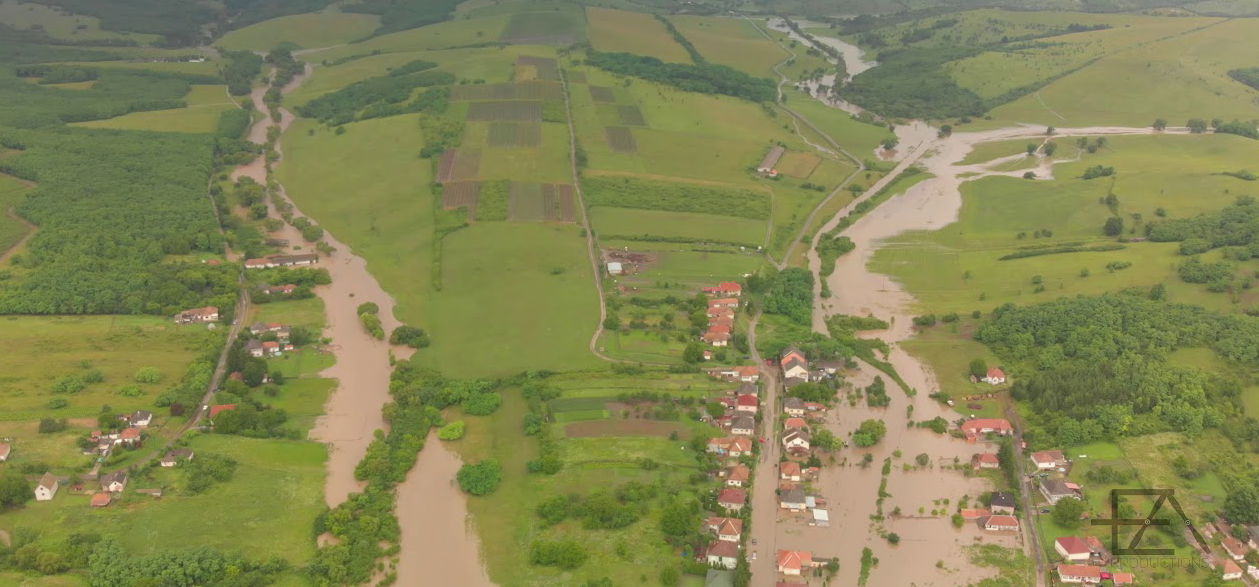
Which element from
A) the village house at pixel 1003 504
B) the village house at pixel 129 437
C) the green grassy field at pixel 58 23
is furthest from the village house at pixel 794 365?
the green grassy field at pixel 58 23

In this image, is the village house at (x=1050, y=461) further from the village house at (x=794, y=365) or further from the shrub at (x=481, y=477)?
the shrub at (x=481, y=477)

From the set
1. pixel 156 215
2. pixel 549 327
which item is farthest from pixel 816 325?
pixel 156 215

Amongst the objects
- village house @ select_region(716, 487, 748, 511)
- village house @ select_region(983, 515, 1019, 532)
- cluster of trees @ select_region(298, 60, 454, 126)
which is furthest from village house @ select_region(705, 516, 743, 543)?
cluster of trees @ select_region(298, 60, 454, 126)

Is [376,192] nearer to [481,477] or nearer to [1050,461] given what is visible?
[481,477]

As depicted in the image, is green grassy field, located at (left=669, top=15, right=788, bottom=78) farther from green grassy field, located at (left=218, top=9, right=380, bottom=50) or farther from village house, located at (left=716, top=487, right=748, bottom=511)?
village house, located at (left=716, top=487, right=748, bottom=511)

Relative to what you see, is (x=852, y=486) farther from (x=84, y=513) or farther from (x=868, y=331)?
(x=84, y=513)

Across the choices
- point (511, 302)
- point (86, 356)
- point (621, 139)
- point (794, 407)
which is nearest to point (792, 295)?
point (794, 407)
